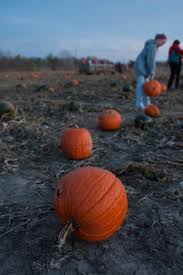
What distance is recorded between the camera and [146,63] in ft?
26.1

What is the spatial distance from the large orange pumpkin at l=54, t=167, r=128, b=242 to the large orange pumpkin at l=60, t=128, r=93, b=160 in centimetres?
174

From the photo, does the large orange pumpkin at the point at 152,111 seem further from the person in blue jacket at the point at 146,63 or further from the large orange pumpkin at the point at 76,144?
the large orange pumpkin at the point at 76,144

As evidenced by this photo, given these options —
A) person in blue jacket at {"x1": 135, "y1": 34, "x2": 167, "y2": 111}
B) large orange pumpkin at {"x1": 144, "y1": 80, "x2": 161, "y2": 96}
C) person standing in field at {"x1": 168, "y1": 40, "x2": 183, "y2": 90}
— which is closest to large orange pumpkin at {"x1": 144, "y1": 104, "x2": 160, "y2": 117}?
person in blue jacket at {"x1": 135, "y1": 34, "x2": 167, "y2": 111}

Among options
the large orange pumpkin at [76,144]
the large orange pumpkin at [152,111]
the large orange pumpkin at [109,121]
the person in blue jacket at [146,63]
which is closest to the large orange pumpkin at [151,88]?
the person in blue jacket at [146,63]

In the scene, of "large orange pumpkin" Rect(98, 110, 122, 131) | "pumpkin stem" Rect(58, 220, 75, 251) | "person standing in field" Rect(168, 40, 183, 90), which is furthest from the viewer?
"person standing in field" Rect(168, 40, 183, 90)

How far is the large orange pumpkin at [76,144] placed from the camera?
4.28m

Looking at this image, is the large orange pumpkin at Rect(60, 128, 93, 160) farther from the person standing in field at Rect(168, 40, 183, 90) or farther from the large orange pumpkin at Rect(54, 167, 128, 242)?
the person standing in field at Rect(168, 40, 183, 90)

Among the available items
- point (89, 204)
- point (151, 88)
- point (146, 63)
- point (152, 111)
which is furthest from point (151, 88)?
point (89, 204)

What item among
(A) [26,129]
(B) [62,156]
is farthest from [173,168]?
(A) [26,129]

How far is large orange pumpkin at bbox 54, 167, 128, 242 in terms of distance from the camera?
2352mm

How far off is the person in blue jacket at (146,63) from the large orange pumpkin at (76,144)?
12.7ft

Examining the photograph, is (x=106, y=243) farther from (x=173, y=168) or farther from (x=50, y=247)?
(x=173, y=168)

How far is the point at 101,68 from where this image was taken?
90.9 ft

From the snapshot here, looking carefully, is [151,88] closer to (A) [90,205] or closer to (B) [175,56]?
(B) [175,56]
